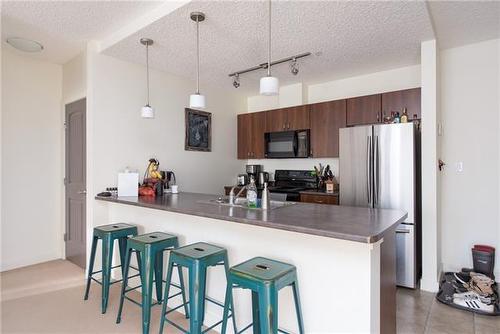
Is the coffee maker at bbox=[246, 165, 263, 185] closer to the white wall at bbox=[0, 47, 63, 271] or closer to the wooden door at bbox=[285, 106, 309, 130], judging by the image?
the wooden door at bbox=[285, 106, 309, 130]

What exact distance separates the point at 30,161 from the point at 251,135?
2970mm

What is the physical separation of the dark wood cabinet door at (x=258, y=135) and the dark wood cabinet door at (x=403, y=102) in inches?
70.4

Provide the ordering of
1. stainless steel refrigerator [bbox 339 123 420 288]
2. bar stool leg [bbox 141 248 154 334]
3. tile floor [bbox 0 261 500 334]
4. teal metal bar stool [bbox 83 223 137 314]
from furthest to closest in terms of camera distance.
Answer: stainless steel refrigerator [bbox 339 123 420 288] → teal metal bar stool [bbox 83 223 137 314] → tile floor [bbox 0 261 500 334] → bar stool leg [bbox 141 248 154 334]

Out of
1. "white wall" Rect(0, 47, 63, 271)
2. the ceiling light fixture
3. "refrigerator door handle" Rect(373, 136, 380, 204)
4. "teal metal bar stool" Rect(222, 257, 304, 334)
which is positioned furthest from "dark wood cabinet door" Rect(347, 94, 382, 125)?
"white wall" Rect(0, 47, 63, 271)

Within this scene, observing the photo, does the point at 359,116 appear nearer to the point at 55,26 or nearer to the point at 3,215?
the point at 55,26

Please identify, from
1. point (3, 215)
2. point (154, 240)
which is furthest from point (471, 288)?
point (3, 215)

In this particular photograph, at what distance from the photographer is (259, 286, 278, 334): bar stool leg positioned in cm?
143

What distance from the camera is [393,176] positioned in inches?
113

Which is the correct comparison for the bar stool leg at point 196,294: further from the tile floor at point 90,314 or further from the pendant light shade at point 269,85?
the pendant light shade at point 269,85

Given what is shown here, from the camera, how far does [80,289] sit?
2822 millimetres

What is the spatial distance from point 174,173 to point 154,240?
1703 millimetres

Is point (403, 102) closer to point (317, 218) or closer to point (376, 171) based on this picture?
point (376, 171)

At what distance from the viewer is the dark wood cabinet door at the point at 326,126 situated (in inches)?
147

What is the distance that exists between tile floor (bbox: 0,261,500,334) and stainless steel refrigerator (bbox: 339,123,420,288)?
39 cm
